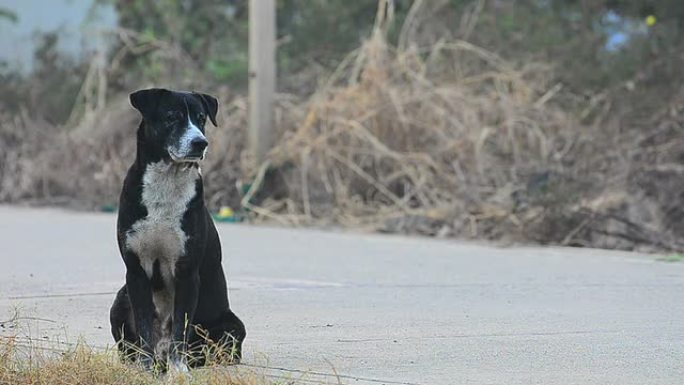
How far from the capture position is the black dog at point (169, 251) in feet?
21.8

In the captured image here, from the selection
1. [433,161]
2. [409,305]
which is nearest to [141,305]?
[409,305]

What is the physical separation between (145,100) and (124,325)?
1108mm

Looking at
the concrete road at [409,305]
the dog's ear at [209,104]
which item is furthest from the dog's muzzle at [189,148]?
the concrete road at [409,305]

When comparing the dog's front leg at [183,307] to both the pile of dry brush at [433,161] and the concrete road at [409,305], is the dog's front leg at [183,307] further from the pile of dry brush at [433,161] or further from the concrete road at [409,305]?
the pile of dry brush at [433,161]

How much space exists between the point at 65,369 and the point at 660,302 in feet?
15.5

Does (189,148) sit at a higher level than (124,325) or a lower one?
higher

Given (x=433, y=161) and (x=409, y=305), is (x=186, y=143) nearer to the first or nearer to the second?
(x=409, y=305)

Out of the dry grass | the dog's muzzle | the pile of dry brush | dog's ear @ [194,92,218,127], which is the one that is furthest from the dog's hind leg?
the pile of dry brush

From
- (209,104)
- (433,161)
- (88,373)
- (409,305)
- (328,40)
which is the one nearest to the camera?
(88,373)

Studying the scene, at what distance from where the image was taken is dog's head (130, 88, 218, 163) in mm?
→ 6723

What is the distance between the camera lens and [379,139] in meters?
16.2

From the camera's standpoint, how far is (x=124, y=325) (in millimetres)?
6875

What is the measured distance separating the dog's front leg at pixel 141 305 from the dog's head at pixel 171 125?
574mm

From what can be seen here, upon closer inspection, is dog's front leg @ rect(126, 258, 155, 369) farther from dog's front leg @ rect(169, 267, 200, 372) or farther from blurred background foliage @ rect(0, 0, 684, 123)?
blurred background foliage @ rect(0, 0, 684, 123)
